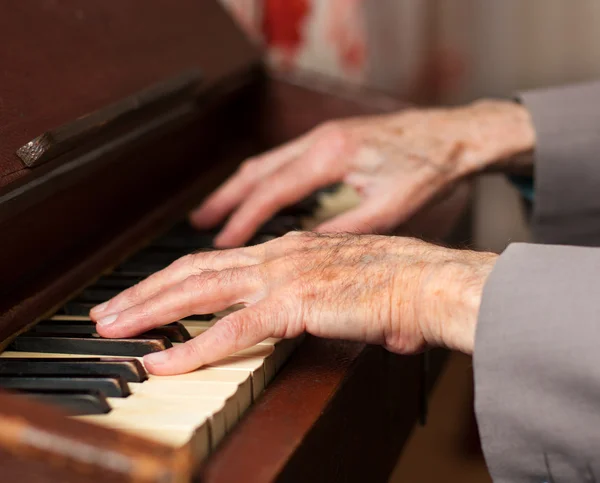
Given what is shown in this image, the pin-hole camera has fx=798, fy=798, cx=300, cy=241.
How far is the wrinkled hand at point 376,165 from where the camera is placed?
1146 millimetres

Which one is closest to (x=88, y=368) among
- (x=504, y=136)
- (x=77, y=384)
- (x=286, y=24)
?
(x=77, y=384)

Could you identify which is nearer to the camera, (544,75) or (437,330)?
(437,330)

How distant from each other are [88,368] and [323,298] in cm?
23

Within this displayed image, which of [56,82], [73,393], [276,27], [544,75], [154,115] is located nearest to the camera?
[73,393]

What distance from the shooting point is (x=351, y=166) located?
120cm

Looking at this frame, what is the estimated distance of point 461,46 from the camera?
251cm

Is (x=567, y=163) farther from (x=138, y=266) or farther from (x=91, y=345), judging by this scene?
(x=91, y=345)

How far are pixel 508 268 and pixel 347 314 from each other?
16cm

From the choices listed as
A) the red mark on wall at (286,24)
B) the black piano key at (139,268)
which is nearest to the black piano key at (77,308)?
the black piano key at (139,268)

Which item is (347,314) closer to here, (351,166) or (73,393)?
(73,393)

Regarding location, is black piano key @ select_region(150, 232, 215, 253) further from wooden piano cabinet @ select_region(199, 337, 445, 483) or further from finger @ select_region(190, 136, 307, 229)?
wooden piano cabinet @ select_region(199, 337, 445, 483)

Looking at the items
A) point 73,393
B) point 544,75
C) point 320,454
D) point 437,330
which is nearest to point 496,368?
point 437,330

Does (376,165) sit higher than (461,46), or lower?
higher

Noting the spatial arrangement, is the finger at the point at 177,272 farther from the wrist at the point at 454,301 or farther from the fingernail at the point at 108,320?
the wrist at the point at 454,301
